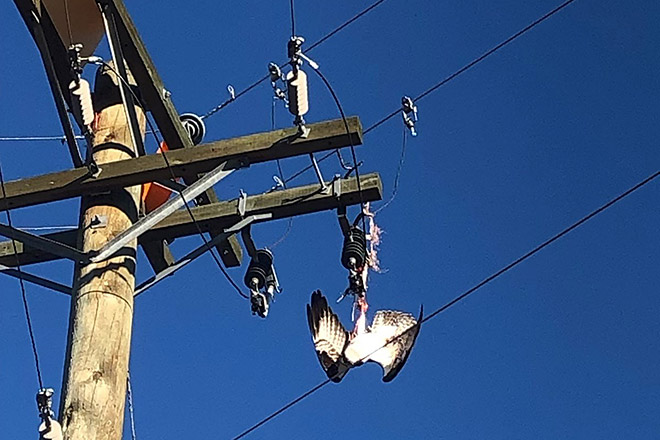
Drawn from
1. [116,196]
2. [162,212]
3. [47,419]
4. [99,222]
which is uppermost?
[116,196]

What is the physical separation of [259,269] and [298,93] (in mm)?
1126

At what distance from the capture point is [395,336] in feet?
20.0

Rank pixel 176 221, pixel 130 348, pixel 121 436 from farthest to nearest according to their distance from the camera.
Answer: pixel 176 221 < pixel 130 348 < pixel 121 436

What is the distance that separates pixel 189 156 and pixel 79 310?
2.98 ft

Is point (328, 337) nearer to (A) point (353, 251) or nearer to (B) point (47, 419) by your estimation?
(A) point (353, 251)

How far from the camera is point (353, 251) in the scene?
6.29 meters

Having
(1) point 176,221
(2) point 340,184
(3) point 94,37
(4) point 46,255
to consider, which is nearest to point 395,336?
(2) point 340,184

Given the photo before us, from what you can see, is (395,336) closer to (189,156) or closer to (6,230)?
(189,156)

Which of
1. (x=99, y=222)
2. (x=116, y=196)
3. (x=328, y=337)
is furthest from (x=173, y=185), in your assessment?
(x=328, y=337)

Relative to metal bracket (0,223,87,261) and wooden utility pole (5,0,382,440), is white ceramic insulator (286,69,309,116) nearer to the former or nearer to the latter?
wooden utility pole (5,0,382,440)

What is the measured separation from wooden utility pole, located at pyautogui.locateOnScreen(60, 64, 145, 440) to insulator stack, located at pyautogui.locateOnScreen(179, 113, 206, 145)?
0.59m

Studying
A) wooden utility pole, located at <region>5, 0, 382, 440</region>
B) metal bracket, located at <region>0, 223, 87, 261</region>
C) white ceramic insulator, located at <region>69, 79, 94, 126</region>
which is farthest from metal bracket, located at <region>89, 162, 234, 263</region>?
white ceramic insulator, located at <region>69, 79, 94, 126</region>

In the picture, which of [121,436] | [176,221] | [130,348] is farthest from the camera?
[176,221]

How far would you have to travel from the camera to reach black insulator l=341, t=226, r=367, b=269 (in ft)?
20.6
